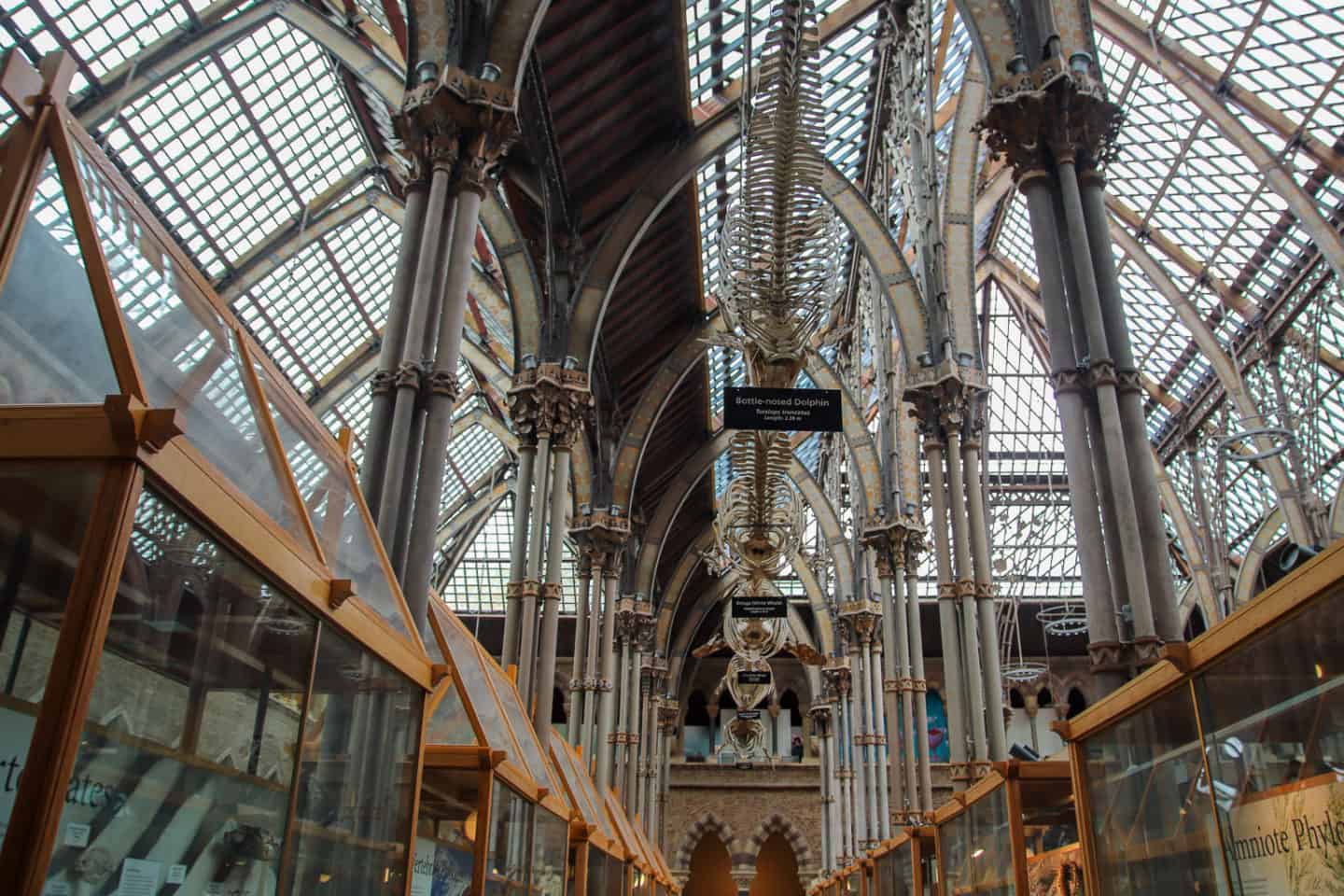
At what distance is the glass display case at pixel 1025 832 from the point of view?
5.14 meters

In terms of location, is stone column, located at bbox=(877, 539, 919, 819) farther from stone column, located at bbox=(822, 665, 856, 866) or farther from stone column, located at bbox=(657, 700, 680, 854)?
stone column, located at bbox=(657, 700, 680, 854)

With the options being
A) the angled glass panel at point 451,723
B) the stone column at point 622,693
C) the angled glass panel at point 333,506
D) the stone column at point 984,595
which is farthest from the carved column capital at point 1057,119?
the stone column at point 622,693

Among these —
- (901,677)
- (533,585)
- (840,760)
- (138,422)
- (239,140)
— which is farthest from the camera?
(840,760)

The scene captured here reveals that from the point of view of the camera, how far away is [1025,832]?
5.68m

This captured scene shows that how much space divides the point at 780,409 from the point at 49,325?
8.07m

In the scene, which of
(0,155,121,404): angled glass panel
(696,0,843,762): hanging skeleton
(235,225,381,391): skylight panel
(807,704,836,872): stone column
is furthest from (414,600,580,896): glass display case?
(807,704,836,872): stone column

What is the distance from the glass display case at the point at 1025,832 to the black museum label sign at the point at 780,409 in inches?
154

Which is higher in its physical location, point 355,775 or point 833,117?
point 833,117

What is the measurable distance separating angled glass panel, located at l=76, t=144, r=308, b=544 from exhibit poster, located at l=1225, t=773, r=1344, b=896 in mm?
2862

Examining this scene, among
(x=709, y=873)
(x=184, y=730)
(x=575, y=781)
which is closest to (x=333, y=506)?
(x=184, y=730)

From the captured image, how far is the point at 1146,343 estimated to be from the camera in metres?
28.2

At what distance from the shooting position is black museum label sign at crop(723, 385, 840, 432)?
384 inches

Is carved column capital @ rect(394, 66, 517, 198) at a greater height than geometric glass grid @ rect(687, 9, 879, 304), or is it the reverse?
geometric glass grid @ rect(687, 9, 879, 304)

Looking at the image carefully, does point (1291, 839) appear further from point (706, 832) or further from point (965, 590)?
point (706, 832)
